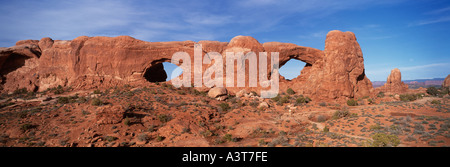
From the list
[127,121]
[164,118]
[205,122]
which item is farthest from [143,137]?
[205,122]

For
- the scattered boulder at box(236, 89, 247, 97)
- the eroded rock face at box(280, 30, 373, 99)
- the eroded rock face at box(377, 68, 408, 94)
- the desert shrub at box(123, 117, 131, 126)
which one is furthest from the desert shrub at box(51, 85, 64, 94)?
the eroded rock face at box(377, 68, 408, 94)

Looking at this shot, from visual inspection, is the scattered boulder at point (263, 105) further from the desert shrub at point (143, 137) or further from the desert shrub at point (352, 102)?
the desert shrub at point (143, 137)

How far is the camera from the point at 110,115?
16297mm

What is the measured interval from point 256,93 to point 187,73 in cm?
895

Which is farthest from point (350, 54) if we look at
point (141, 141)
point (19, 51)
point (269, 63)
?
point (19, 51)

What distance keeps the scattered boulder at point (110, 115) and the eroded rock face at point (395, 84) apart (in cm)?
3733

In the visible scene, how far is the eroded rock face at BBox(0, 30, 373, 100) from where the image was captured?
2469 cm

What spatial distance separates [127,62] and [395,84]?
3952 cm

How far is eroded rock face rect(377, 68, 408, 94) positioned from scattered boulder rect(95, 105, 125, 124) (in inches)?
1470

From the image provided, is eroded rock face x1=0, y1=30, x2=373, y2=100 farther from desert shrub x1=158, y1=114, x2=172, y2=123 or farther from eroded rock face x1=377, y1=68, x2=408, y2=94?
eroded rock face x1=377, y1=68, x2=408, y2=94

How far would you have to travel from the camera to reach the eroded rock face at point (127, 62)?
24688 mm

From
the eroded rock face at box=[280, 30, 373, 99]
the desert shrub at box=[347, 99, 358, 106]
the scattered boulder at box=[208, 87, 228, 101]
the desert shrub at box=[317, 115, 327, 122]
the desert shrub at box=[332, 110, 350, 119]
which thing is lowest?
the desert shrub at box=[317, 115, 327, 122]
